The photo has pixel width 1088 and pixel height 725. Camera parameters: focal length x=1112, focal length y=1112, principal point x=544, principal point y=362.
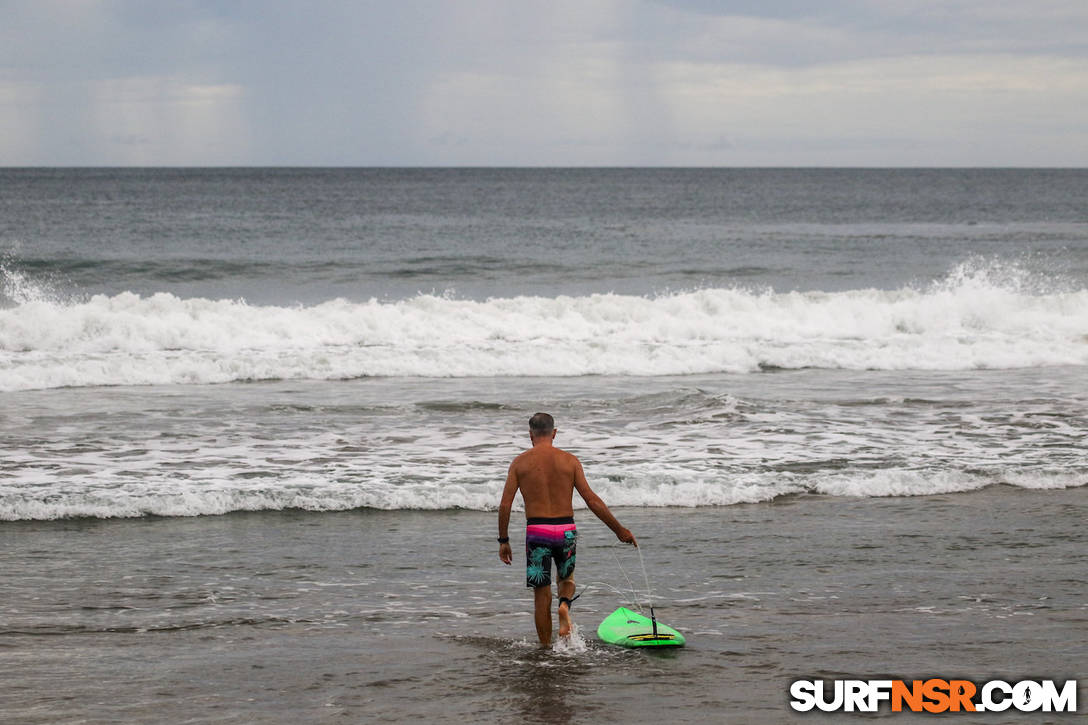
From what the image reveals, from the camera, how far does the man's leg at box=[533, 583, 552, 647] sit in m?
6.68

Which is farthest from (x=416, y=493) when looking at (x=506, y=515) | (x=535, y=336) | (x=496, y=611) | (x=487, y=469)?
(x=535, y=336)

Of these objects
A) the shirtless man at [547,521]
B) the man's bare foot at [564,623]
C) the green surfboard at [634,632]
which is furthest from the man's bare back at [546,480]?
the green surfboard at [634,632]

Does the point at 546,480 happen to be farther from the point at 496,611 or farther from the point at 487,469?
the point at 487,469

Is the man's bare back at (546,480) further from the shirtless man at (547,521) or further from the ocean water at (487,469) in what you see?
the ocean water at (487,469)

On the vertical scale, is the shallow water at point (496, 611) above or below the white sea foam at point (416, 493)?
below

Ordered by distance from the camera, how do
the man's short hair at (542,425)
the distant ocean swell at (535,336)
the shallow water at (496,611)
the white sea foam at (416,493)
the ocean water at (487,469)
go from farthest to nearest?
Result: 1. the distant ocean swell at (535,336)
2. the white sea foam at (416,493)
3. the man's short hair at (542,425)
4. the ocean water at (487,469)
5. the shallow water at (496,611)

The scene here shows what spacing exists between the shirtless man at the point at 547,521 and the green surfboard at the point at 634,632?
1.02 feet

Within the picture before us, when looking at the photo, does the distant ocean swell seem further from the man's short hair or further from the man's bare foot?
the man's bare foot

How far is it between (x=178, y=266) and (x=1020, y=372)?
83.9 feet

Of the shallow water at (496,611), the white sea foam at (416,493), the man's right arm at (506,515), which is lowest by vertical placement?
the shallow water at (496,611)

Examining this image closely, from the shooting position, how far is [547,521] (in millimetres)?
6734

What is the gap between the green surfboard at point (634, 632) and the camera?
666cm

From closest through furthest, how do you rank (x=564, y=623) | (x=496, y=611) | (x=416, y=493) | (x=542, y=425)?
(x=564, y=623) → (x=542, y=425) → (x=496, y=611) → (x=416, y=493)

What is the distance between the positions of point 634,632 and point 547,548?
74 centimetres
